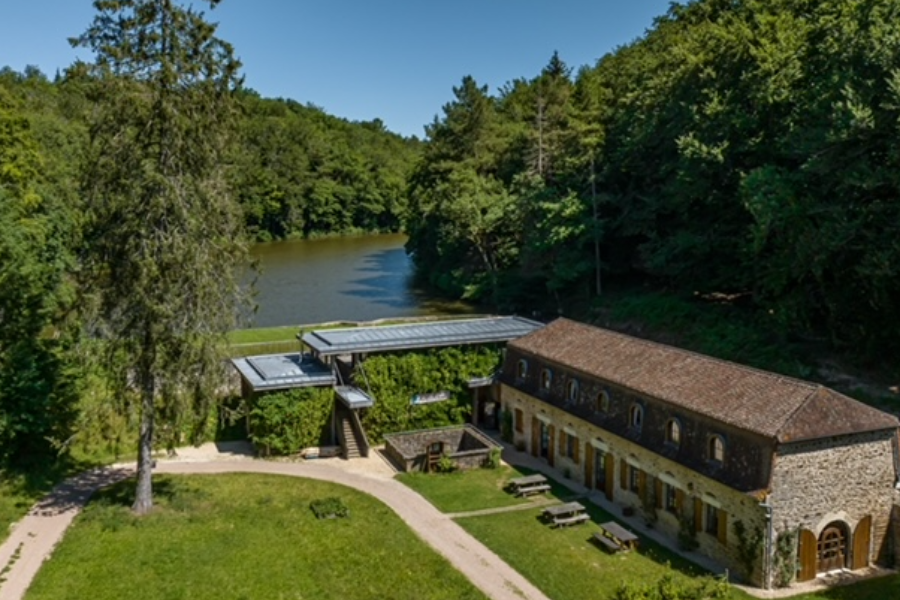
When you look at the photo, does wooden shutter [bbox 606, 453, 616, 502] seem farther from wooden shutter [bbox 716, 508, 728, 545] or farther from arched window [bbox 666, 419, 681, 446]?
wooden shutter [bbox 716, 508, 728, 545]

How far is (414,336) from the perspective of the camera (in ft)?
107

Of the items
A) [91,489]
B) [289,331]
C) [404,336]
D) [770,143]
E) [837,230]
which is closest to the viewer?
[91,489]

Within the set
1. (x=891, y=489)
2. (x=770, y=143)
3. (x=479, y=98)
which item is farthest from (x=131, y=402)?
(x=479, y=98)

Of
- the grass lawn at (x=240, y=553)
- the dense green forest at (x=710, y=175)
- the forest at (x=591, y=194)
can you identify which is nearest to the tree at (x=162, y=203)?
the forest at (x=591, y=194)

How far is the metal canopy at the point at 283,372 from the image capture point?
29.4 m

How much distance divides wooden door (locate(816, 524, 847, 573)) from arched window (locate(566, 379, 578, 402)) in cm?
902

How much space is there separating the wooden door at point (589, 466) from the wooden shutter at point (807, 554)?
7530 mm

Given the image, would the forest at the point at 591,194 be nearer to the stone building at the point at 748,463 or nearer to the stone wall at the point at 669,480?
the stone building at the point at 748,463

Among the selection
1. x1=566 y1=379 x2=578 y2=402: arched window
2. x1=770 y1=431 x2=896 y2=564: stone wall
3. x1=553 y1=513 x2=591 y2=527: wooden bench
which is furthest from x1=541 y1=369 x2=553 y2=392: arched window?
x1=770 y1=431 x2=896 y2=564: stone wall

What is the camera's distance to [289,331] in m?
46.7

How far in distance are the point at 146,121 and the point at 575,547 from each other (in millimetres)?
16714

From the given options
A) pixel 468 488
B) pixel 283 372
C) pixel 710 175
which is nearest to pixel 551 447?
pixel 468 488

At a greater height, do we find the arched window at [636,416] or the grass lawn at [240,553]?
the arched window at [636,416]

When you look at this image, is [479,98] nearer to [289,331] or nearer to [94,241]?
[289,331]
